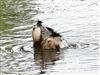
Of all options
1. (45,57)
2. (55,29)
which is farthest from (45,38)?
(55,29)

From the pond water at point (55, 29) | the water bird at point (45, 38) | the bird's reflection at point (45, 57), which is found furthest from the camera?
the water bird at point (45, 38)

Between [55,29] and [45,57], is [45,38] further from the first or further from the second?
[55,29]

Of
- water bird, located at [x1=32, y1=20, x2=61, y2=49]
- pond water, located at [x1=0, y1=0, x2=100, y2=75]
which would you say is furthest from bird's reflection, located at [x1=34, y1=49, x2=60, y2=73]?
water bird, located at [x1=32, y1=20, x2=61, y2=49]

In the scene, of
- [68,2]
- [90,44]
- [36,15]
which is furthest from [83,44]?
[68,2]

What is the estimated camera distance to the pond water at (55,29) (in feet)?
38.0

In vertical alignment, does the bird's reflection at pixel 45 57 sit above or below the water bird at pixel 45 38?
below

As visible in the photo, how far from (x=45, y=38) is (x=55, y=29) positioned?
2.67m

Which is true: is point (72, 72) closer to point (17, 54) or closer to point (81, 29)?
point (17, 54)

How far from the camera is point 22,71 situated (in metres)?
11.2

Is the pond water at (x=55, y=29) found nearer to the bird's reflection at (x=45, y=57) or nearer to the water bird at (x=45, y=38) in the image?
the bird's reflection at (x=45, y=57)

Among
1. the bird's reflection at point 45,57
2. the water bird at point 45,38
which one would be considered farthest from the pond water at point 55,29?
the water bird at point 45,38

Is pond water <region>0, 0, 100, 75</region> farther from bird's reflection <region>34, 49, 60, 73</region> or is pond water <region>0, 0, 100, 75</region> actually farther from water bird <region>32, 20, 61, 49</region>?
water bird <region>32, 20, 61, 49</region>

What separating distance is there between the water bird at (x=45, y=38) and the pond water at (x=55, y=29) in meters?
0.21

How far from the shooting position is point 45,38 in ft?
45.2
